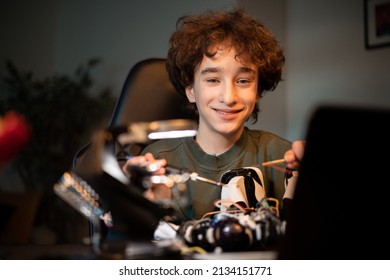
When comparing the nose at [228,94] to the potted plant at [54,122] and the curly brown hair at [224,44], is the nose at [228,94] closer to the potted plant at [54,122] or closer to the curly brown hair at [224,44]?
the curly brown hair at [224,44]

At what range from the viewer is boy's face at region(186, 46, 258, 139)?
47.1 inches

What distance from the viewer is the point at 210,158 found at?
124cm

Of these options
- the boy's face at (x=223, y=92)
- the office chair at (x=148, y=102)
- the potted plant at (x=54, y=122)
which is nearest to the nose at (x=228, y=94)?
the boy's face at (x=223, y=92)

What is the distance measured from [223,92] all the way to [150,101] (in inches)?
7.5

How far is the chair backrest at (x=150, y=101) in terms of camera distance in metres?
1.27

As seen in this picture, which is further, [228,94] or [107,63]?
[107,63]

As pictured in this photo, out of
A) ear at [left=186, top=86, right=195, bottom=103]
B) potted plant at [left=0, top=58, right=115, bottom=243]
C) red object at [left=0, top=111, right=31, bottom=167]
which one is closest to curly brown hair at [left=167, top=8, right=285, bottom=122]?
ear at [left=186, top=86, right=195, bottom=103]

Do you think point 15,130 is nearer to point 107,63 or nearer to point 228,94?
point 107,63

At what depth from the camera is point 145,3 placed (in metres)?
1.37

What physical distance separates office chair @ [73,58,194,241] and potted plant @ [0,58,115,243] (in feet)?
0.10

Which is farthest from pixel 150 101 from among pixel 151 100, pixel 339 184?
pixel 339 184
